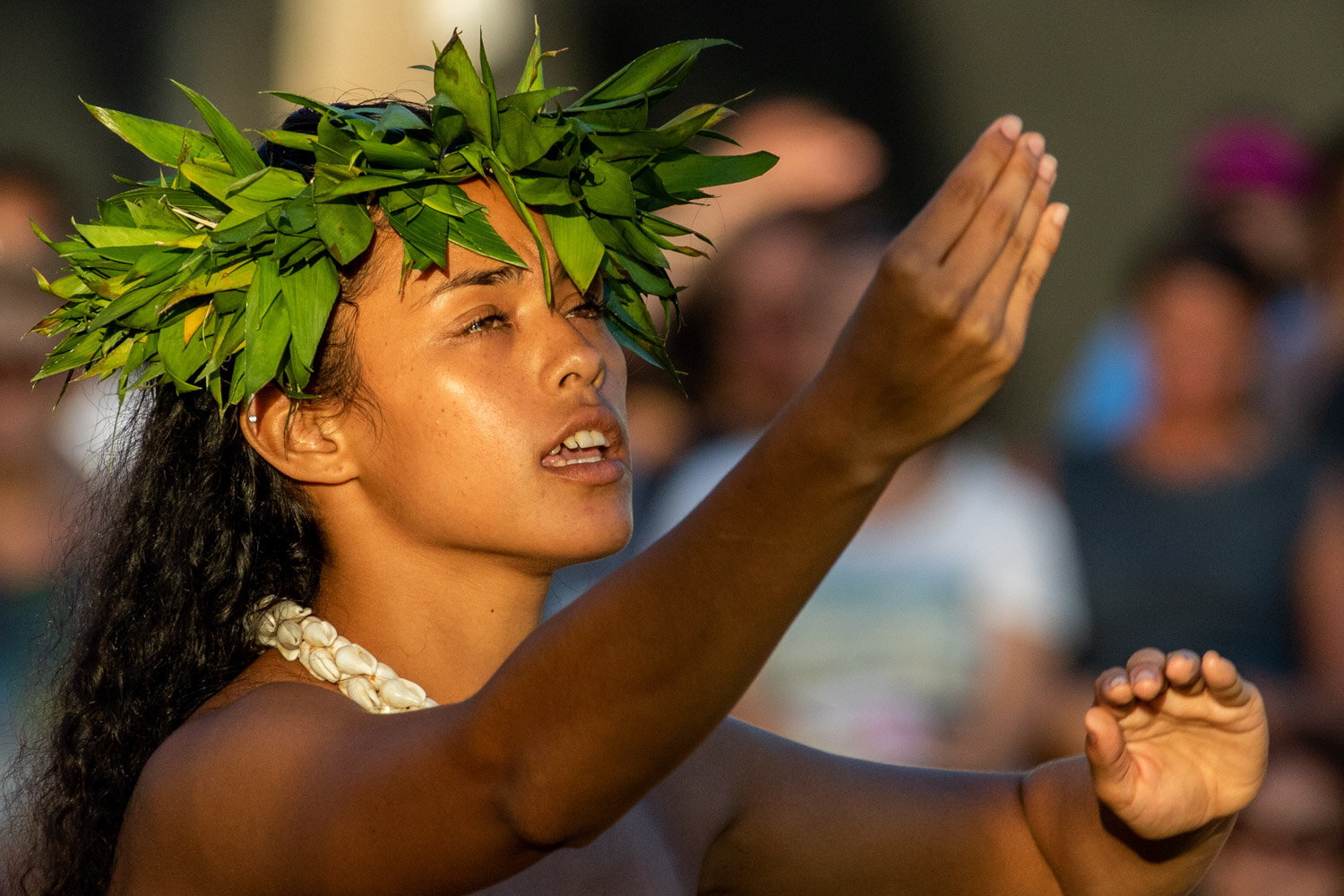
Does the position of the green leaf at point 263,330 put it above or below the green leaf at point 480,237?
below

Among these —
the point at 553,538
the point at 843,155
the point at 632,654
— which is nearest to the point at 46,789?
the point at 553,538

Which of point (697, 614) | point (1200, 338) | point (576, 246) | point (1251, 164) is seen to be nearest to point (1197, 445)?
point (1200, 338)

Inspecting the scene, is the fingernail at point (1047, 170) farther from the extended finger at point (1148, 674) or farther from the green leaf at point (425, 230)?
the green leaf at point (425, 230)

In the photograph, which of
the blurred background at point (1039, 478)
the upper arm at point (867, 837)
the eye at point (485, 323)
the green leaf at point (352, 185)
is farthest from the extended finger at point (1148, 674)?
the blurred background at point (1039, 478)

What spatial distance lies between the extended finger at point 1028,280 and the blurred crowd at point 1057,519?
9.43ft

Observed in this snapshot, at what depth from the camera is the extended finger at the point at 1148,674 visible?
2.14 meters

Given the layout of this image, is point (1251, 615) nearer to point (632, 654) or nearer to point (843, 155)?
point (843, 155)

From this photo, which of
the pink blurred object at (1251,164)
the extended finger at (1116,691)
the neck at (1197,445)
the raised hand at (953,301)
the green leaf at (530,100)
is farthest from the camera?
the pink blurred object at (1251,164)

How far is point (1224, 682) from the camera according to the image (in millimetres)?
2188

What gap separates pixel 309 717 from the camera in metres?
2.15

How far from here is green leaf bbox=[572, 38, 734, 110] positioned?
8.27 feet

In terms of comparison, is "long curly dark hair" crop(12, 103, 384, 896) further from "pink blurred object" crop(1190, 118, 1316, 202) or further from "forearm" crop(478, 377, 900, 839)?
"pink blurred object" crop(1190, 118, 1316, 202)

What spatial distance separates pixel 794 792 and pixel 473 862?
0.96 meters

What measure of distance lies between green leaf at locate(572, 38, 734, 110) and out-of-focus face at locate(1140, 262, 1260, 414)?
270 cm
